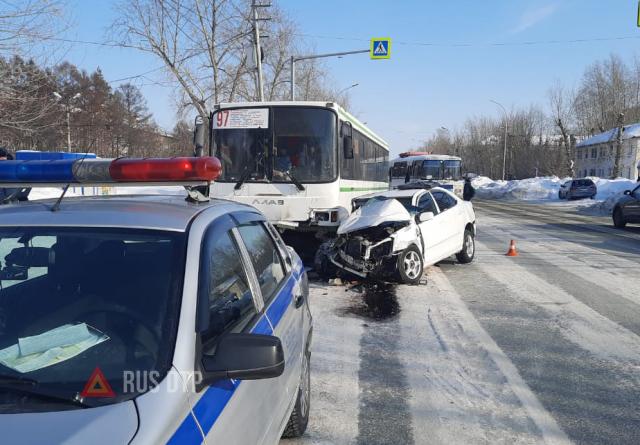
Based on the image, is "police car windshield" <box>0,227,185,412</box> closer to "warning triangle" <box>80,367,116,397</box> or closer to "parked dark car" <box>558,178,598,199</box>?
"warning triangle" <box>80,367,116,397</box>

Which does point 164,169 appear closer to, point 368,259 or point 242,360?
point 242,360

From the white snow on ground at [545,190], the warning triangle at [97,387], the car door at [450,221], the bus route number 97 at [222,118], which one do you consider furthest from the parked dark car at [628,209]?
the white snow on ground at [545,190]

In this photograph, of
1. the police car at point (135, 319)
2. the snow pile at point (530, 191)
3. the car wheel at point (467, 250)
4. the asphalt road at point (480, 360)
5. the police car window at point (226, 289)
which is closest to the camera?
the police car at point (135, 319)

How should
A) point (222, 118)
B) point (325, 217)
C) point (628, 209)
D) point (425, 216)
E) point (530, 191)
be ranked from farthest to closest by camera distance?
point (530, 191) → point (628, 209) → point (222, 118) → point (325, 217) → point (425, 216)

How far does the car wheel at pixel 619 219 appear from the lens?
18.1 metres

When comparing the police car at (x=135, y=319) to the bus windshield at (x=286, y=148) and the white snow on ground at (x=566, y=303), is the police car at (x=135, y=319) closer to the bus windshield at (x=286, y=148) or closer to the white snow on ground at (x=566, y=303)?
the white snow on ground at (x=566, y=303)

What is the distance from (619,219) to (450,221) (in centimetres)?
1143

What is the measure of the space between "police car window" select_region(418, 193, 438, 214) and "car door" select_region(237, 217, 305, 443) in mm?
6606

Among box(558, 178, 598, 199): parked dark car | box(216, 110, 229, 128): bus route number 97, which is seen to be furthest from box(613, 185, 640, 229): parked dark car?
box(558, 178, 598, 199): parked dark car

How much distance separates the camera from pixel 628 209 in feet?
57.7

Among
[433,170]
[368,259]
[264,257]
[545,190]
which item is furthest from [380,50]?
[545,190]

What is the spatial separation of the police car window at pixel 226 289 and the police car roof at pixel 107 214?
0.21m

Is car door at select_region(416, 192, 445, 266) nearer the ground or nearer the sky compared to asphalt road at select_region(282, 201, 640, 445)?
nearer the sky

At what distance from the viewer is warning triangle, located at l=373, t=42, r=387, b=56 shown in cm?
2139
